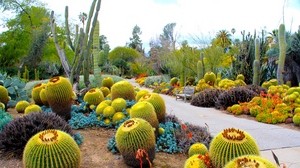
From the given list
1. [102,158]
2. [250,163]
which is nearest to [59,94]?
[102,158]

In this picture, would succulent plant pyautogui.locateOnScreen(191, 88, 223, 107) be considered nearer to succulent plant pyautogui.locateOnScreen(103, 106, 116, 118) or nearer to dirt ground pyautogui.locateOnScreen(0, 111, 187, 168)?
succulent plant pyautogui.locateOnScreen(103, 106, 116, 118)

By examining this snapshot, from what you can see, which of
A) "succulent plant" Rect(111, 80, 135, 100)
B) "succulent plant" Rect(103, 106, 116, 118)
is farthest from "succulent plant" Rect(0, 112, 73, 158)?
"succulent plant" Rect(111, 80, 135, 100)

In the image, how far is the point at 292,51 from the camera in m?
13.3

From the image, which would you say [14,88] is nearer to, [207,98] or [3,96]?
[3,96]


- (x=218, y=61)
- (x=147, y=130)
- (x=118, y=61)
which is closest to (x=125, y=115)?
(x=147, y=130)

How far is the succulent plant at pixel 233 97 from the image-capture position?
32.1 ft

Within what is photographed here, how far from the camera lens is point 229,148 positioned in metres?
3.09

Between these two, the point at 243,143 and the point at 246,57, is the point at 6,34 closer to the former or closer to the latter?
the point at 246,57

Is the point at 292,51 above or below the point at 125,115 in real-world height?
above

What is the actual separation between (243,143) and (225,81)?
9416mm

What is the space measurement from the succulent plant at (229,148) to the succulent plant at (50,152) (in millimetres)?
1369

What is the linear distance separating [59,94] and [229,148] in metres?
3.36

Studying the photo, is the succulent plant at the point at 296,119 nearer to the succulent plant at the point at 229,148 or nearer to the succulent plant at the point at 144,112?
the succulent plant at the point at 144,112

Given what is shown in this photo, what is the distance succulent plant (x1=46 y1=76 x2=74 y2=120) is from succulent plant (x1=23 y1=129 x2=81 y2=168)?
213 cm
